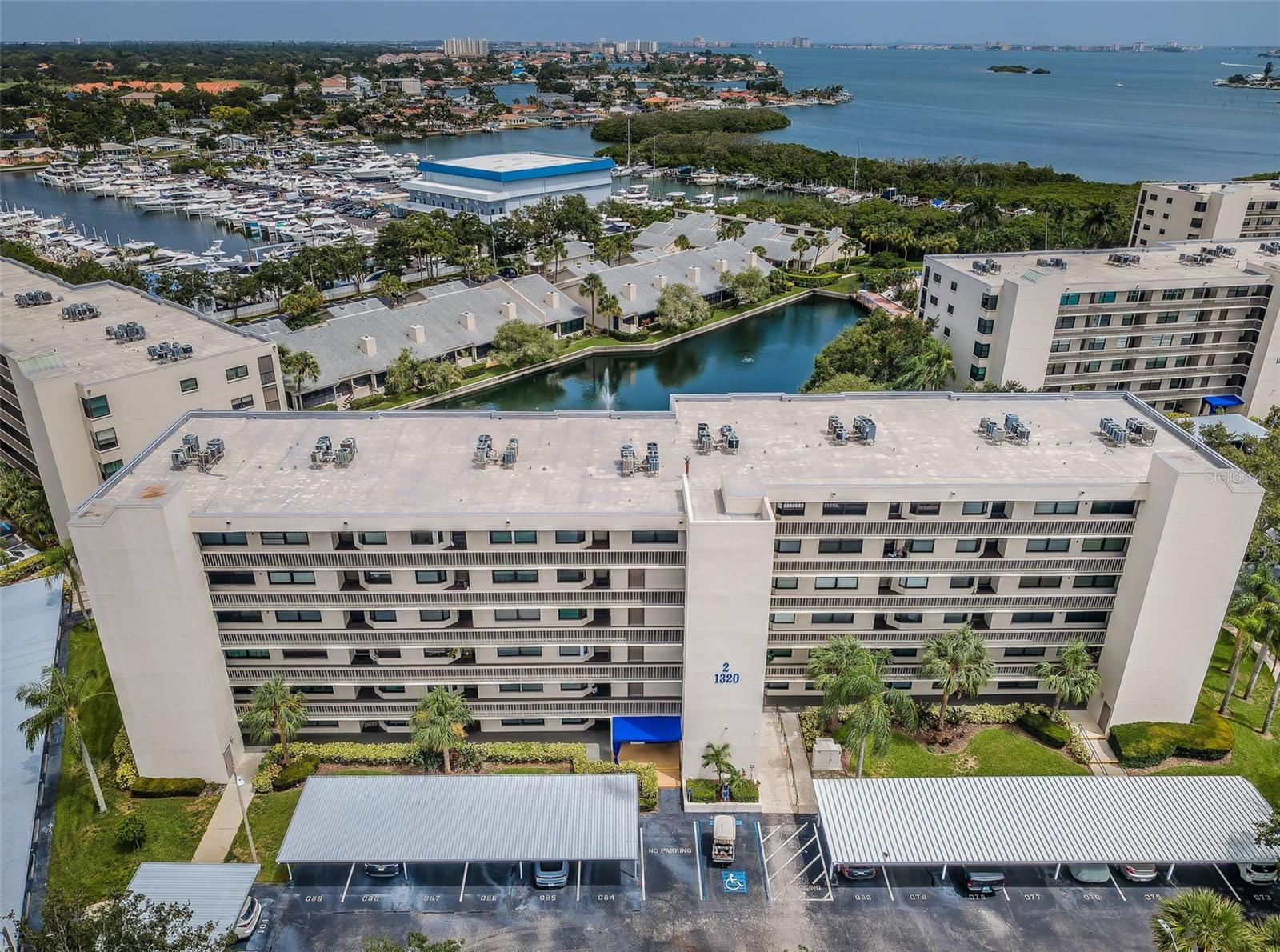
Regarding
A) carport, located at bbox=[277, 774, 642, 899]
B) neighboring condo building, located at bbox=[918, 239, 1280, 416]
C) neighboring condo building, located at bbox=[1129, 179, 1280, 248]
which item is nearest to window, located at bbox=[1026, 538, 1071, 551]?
carport, located at bbox=[277, 774, 642, 899]

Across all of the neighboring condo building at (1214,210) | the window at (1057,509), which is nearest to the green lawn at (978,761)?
the window at (1057,509)

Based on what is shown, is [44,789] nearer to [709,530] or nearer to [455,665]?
[455,665]

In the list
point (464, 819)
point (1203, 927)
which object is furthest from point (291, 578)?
point (1203, 927)

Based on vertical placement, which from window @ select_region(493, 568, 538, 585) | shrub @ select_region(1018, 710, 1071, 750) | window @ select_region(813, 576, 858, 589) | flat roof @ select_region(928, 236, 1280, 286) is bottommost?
shrub @ select_region(1018, 710, 1071, 750)

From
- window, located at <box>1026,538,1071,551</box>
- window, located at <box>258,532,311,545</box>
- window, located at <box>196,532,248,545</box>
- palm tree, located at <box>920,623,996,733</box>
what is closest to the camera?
window, located at <box>196,532,248,545</box>

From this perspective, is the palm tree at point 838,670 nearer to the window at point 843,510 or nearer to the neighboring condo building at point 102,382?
the window at point 843,510

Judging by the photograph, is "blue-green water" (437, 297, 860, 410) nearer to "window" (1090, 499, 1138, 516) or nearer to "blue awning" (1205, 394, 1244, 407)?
"blue awning" (1205, 394, 1244, 407)

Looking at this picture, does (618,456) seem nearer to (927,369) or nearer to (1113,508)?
(1113,508)
